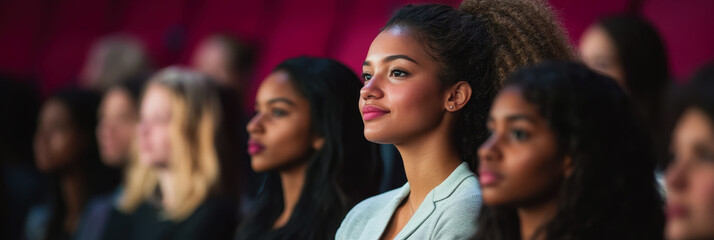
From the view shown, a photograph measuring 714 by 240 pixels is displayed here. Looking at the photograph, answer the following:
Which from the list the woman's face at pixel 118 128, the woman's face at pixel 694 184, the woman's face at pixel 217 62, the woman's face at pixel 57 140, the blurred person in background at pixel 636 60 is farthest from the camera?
the woman's face at pixel 217 62

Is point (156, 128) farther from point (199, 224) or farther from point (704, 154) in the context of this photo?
point (704, 154)

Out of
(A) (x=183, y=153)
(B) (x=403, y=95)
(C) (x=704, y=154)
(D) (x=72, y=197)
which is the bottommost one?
(D) (x=72, y=197)

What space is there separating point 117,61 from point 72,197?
993mm

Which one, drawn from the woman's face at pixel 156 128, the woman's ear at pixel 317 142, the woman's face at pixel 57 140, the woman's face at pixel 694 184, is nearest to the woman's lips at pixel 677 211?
the woman's face at pixel 694 184

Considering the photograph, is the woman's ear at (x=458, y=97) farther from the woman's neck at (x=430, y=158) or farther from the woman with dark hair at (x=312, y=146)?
the woman with dark hair at (x=312, y=146)

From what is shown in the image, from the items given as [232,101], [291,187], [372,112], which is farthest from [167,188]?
[372,112]

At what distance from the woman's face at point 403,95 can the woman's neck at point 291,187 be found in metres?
0.46

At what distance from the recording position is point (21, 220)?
10.2ft

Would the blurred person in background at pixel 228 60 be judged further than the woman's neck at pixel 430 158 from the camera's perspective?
Yes

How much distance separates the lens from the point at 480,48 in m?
1.37

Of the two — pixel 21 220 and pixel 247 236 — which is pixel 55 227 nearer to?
pixel 21 220

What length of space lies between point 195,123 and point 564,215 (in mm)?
1404

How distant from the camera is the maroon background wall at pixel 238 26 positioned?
2299 mm

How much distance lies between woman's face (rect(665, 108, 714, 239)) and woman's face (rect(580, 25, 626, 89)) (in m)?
0.80
